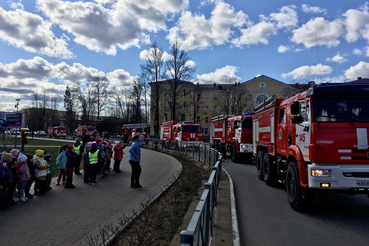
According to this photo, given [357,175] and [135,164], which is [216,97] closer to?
[135,164]

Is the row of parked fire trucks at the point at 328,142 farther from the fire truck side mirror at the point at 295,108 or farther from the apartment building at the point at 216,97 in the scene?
the apartment building at the point at 216,97

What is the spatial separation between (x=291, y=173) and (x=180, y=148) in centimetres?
1628

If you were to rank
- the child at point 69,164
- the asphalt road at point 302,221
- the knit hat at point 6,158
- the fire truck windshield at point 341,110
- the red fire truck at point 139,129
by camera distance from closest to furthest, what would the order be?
1. the asphalt road at point 302,221
2. the fire truck windshield at point 341,110
3. the knit hat at point 6,158
4. the child at point 69,164
5. the red fire truck at point 139,129

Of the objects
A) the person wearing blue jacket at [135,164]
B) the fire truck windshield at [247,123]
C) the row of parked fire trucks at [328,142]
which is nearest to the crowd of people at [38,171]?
the person wearing blue jacket at [135,164]

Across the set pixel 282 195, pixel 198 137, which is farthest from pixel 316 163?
pixel 198 137

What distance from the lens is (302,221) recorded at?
5883 millimetres

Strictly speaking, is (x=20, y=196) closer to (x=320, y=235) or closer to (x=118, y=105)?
(x=320, y=235)

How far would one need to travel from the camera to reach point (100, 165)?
11312mm

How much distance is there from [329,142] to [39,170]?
769 cm

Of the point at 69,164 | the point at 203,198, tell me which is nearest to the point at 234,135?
the point at 69,164

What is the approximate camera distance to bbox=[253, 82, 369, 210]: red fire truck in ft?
18.4

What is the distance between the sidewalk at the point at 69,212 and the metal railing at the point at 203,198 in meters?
2.27

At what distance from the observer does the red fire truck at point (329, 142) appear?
18.4 ft

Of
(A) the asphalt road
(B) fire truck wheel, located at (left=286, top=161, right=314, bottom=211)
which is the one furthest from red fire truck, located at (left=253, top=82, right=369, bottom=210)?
(A) the asphalt road
